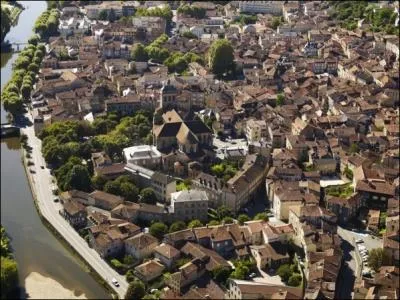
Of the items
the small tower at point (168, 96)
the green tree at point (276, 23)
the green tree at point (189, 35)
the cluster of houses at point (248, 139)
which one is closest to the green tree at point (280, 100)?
the cluster of houses at point (248, 139)

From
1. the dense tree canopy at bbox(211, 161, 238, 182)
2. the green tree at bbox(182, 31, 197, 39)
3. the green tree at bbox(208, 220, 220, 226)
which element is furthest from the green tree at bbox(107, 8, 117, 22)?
the green tree at bbox(208, 220, 220, 226)

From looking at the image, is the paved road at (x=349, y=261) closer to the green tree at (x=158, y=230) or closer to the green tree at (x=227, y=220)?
the green tree at (x=227, y=220)

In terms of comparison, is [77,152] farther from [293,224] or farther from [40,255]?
[293,224]

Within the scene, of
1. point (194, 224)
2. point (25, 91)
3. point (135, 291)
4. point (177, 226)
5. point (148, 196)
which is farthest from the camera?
point (25, 91)

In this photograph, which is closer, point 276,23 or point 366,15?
point 276,23

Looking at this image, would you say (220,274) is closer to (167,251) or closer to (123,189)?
(167,251)

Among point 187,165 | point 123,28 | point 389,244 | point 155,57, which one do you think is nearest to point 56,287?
point 187,165

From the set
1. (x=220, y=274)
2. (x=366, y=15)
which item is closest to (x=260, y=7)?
(x=366, y=15)
